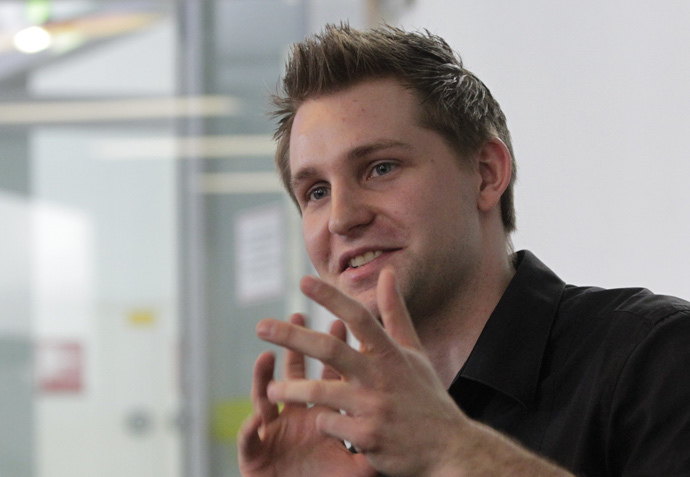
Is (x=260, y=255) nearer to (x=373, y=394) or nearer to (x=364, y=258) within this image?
(x=364, y=258)

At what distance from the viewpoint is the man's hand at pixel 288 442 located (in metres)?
1.10

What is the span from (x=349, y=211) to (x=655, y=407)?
551 millimetres

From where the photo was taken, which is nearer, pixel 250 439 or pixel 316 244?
pixel 250 439

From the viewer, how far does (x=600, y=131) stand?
191 centimetres

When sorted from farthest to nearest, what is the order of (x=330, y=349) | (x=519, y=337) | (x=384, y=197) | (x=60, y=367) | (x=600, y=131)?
(x=60, y=367)
(x=600, y=131)
(x=384, y=197)
(x=519, y=337)
(x=330, y=349)

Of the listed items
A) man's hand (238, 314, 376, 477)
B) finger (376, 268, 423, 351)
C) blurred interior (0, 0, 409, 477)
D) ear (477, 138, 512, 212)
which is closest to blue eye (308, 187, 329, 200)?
ear (477, 138, 512, 212)

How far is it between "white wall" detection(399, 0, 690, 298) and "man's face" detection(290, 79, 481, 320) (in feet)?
1.50

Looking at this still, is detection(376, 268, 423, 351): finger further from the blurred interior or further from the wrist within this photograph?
the blurred interior

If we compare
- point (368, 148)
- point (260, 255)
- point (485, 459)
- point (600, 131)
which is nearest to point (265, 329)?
point (485, 459)

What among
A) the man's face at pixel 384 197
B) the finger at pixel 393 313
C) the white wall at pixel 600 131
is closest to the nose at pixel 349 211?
the man's face at pixel 384 197

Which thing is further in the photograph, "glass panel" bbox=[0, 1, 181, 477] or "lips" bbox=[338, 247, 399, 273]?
"glass panel" bbox=[0, 1, 181, 477]

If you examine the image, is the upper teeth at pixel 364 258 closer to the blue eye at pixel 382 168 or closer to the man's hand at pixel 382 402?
the blue eye at pixel 382 168

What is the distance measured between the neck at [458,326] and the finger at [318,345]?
0.58m

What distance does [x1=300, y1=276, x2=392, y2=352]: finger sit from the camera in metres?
0.83
